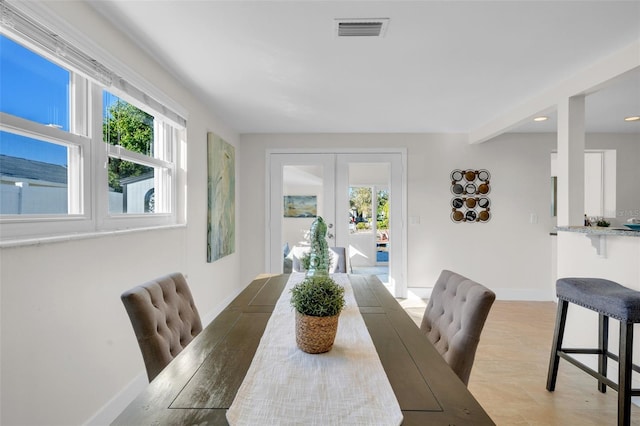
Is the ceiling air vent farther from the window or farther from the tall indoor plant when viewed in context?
the tall indoor plant

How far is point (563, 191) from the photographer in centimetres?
261

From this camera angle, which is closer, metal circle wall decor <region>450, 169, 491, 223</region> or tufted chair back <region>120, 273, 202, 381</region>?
tufted chair back <region>120, 273, 202, 381</region>

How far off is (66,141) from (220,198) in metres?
2.01

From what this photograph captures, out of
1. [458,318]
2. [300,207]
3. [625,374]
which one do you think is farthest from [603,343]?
[300,207]

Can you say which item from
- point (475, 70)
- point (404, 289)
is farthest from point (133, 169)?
point (404, 289)

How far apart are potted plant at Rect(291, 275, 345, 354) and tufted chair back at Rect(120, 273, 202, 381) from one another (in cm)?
56

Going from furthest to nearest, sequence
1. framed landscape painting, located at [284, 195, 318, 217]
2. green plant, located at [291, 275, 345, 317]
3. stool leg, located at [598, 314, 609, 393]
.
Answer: framed landscape painting, located at [284, 195, 318, 217] < stool leg, located at [598, 314, 609, 393] < green plant, located at [291, 275, 345, 317]

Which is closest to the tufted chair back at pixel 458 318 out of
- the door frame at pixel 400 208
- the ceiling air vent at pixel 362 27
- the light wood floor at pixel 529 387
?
the light wood floor at pixel 529 387

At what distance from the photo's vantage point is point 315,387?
86 centimetres

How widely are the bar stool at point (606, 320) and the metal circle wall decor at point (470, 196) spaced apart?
2.31 meters

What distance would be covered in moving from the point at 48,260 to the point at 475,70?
2916 millimetres

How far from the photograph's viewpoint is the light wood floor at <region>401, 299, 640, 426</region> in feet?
6.39

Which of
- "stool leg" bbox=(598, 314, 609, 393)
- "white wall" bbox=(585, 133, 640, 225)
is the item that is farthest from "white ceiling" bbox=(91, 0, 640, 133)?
"stool leg" bbox=(598, 314, 609, 393)

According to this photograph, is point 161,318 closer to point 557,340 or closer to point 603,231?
point 557,340
